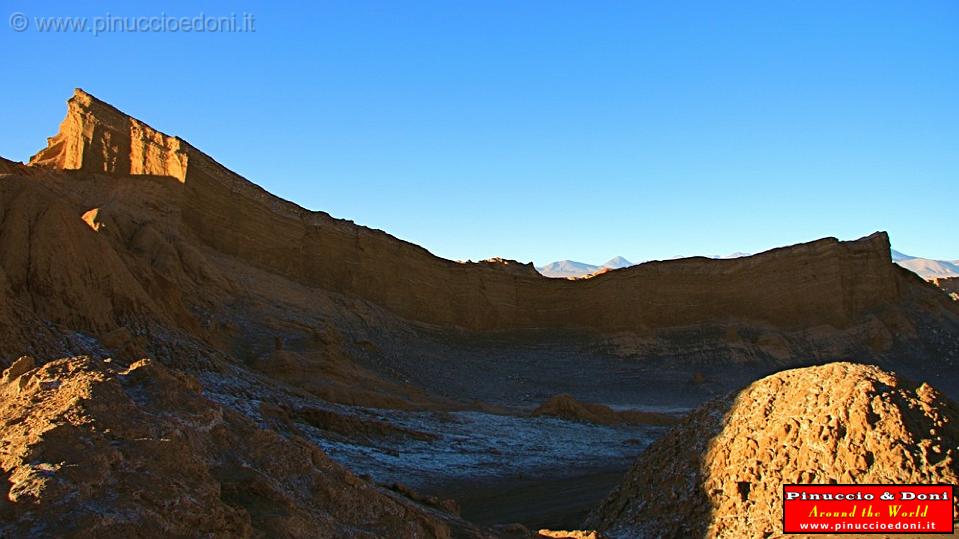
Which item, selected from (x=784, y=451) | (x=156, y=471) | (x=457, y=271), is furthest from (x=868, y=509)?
(x=457, y=271)

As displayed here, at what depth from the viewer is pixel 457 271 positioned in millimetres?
38438

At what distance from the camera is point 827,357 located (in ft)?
130

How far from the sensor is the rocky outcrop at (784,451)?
7902 mm

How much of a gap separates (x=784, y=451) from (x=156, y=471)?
18.9 ft

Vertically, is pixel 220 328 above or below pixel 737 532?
above

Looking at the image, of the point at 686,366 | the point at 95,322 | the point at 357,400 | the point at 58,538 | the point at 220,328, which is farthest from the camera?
the point at 686,366

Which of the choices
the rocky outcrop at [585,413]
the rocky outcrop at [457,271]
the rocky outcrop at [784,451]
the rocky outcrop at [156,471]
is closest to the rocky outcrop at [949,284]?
the rocky outcrop at [457,271]

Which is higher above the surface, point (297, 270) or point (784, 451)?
point (297, 270)

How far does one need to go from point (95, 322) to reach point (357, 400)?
6.70 meters

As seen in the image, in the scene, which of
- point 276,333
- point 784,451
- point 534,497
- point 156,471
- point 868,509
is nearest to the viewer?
point 156,471

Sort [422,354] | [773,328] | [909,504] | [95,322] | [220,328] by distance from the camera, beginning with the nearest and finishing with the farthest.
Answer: [909,504]
[95,322]
[220,328]
[422,354]
[773,328]

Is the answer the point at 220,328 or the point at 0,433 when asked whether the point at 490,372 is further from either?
the point at 0,433

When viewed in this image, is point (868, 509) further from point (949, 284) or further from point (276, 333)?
point (949, 284)

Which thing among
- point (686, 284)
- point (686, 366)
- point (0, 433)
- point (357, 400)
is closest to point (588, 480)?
point (357, 400)
